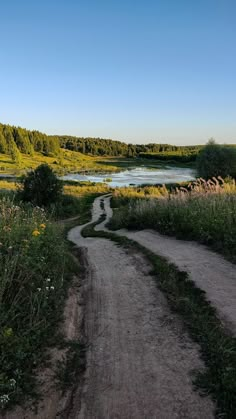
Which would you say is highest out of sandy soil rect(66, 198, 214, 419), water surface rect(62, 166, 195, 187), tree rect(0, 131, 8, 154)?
tree rect(0, 131, 8, 154)

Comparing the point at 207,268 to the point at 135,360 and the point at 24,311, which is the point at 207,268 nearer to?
the point at 135,360

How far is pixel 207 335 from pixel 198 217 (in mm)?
8837

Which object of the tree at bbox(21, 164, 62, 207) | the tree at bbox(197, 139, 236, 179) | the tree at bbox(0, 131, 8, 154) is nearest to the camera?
the tree at bbox(21, 164, 62, 207)

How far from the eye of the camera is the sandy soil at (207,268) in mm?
6137

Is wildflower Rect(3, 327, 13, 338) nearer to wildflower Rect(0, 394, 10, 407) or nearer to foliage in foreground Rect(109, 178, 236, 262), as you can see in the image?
wildflower Rect(0, 394, 10, 407)

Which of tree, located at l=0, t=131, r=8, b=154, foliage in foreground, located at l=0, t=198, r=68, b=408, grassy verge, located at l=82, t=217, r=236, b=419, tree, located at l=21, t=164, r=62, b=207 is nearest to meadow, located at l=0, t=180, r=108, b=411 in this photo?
foliage in foreground, located at l=0, t=198, r=68, b=408

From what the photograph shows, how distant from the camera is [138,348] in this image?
16.2 feet

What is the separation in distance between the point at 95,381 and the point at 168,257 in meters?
5.91

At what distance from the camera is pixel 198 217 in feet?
44.6

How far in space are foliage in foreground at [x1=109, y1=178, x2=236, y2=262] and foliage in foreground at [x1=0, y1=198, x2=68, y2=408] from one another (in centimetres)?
516

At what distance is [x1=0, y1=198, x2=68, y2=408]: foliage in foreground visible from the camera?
4086 millimetres

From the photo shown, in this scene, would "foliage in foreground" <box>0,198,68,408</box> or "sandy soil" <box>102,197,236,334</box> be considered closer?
"foliage in foreground" <box>0,198,68,408</box>

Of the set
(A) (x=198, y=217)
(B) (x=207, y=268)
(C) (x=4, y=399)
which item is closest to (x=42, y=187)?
(A) (x=198, y=217)

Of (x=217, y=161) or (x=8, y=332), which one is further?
(x=217, y=161)
